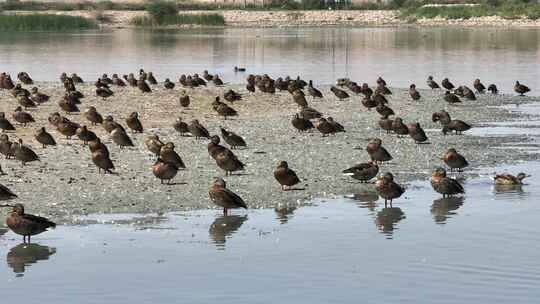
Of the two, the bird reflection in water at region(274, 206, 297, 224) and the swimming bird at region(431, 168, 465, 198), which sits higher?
the swimming bird at region(431, 168, 465, 198)

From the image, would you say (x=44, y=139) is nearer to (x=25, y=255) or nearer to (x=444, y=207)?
(x=25, y=255)

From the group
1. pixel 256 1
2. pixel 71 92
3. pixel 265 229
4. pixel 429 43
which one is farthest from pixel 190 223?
pixel 256 1

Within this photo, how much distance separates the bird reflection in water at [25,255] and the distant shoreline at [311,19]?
106 meters

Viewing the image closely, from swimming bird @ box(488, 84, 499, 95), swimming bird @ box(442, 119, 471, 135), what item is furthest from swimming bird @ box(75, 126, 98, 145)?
swimming bird @ box(488, 84, 499, 95)

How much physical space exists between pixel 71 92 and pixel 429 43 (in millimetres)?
51171

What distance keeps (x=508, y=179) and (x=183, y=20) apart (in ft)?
331

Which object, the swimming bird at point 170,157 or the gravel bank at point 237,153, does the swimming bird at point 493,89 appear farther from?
Result: the swimming bird at point 170,157

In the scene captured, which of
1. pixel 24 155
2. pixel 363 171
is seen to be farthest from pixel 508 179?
pixel 24 155

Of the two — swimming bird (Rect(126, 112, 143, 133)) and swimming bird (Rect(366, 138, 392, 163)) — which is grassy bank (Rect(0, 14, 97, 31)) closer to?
swimming bird (Rect(126, 112, 143, 133))

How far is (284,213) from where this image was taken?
1784 centimetres

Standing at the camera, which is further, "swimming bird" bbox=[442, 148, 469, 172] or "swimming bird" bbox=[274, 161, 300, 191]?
"swimming bird" bbox=[442, 148, 469, 172]

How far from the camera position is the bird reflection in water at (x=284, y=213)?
17.4 meters

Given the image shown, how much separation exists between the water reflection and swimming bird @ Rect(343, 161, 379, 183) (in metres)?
1.39

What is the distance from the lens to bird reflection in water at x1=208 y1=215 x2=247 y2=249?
16.1 metres
